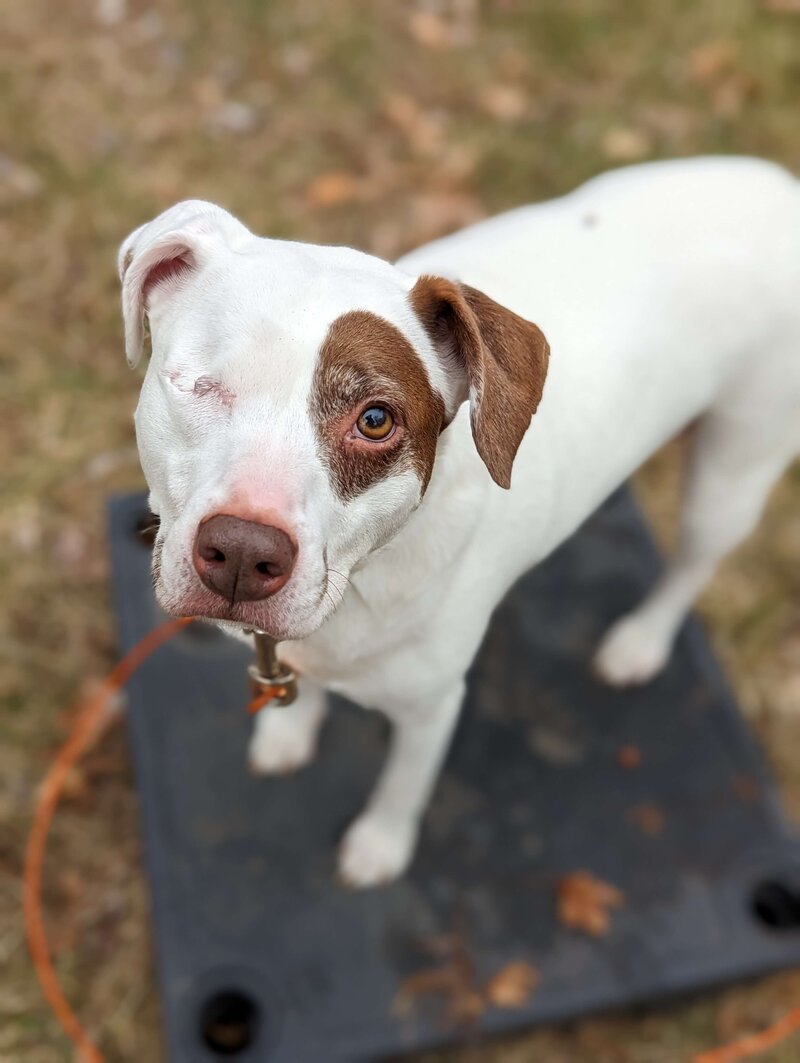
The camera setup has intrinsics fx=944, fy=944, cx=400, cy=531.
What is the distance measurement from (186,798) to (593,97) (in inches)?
173

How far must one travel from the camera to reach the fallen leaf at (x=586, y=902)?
9.78 ft

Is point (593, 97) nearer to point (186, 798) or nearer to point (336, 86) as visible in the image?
point (336, 86)

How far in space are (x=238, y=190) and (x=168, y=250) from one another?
3.22 metres

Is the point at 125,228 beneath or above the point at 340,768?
above

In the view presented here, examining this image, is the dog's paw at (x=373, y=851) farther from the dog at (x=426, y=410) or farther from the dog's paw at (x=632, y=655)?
the dog's paw at (x=632, y=655)

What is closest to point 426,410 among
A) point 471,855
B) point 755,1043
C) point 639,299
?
point 639,299

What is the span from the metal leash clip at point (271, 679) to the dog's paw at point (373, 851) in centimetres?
82

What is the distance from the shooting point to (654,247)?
2426 millimetres

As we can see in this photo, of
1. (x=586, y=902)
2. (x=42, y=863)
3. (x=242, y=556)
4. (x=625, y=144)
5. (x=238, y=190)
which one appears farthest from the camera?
(x=625, y=144)

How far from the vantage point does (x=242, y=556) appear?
1.52 metres

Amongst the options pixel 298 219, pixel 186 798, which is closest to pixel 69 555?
pixel 186 798

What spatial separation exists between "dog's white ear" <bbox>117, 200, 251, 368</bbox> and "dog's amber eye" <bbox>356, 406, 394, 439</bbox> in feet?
1.45

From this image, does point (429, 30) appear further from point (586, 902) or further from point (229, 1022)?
point (229, 1022)

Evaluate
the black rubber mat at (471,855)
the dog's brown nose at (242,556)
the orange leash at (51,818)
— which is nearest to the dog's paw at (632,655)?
the black rubber mat at (471,855)
